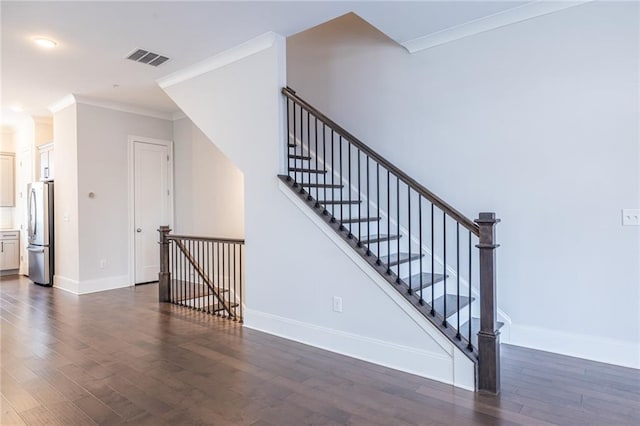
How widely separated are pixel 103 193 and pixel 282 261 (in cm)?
359

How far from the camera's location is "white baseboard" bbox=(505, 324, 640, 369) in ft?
9.48

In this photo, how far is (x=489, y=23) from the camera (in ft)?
11.0

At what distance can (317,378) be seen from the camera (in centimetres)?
274

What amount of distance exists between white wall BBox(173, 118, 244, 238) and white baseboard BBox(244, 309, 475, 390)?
7.67 ft

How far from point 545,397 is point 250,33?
3.63m

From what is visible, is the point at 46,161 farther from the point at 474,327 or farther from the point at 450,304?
the point at 474,327

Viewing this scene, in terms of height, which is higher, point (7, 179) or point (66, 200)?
point (7, 179)

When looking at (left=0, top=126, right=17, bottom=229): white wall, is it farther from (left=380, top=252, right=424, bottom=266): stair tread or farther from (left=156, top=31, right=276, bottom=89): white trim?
(left=380, top=252, right=424, bottom=266): stair tread

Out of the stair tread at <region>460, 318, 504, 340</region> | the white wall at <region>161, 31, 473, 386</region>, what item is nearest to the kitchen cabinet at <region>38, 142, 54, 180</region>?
the white wall at <region>161, 31, 473, 386</region>

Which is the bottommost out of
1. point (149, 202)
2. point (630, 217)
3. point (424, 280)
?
point (424, 280)

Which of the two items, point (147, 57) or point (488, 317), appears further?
point (147, 57)

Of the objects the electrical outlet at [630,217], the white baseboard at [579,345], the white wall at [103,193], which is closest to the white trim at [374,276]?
the white baseboard at [579,345]

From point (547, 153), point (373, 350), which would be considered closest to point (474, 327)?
point (373, 350)

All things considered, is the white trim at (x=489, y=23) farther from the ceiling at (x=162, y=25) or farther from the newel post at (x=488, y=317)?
the newel post at (x=488, y=317)
